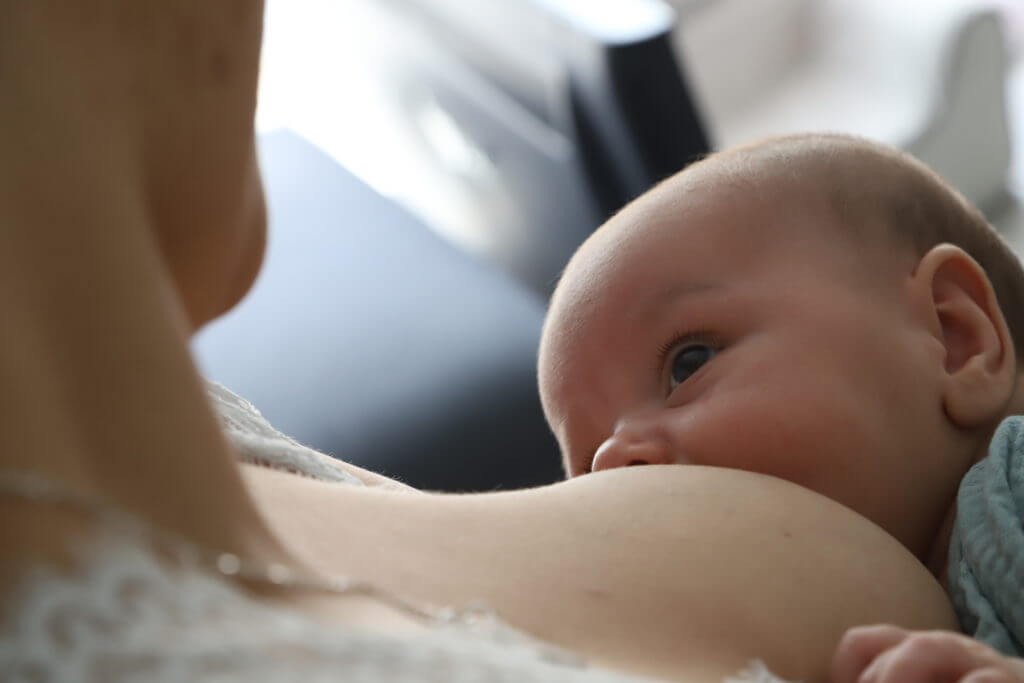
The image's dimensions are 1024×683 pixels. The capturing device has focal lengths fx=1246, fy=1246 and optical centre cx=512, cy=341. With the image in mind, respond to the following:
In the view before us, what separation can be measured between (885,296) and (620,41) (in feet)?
3.35

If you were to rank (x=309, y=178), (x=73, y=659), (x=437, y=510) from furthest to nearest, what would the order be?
(x=309, y=178) → (x=437, y=510) → (x=73, y=659)

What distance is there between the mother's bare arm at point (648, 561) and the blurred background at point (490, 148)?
2.25 ft

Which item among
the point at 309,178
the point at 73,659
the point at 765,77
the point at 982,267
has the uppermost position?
the point at 73,659

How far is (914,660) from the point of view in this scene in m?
0.53

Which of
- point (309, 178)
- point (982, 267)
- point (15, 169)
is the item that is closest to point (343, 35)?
point (309, 178)

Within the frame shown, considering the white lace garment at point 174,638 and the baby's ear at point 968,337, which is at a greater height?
the white lace garment at point 174,638

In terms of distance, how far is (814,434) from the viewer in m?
0.81

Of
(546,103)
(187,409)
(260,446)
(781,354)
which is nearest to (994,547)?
(781,354)

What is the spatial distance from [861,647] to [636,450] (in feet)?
0.98

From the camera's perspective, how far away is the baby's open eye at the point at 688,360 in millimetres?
894

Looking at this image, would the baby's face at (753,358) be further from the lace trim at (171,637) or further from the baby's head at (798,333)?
the lace trim at (171,637)

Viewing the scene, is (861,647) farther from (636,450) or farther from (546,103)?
(546,103)

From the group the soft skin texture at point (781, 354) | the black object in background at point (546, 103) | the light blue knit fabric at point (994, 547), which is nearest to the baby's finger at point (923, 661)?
the light blue knit fabric at point (994, 547)

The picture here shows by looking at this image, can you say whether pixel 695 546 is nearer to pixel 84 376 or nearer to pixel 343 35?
pixel 84 376
